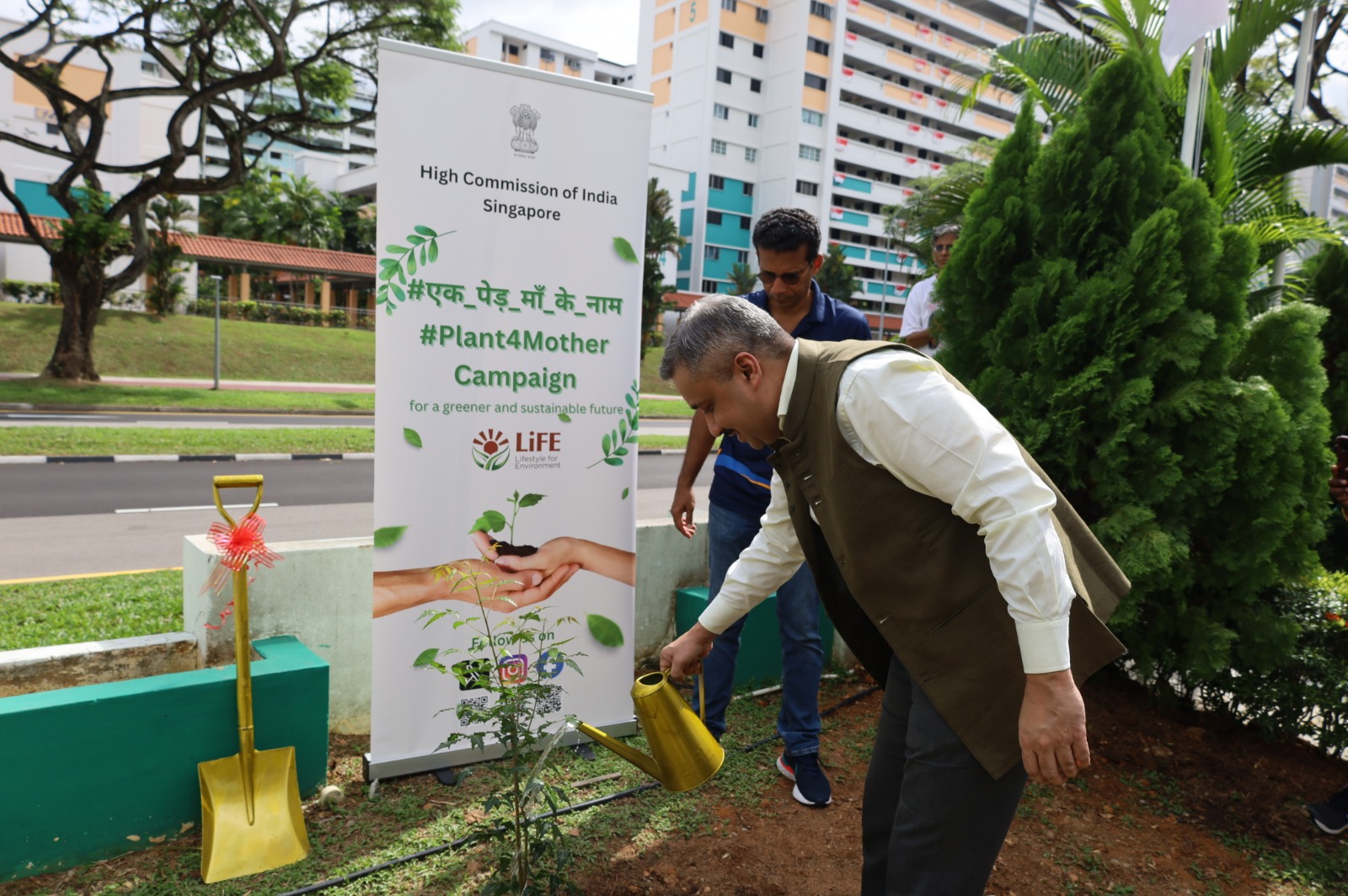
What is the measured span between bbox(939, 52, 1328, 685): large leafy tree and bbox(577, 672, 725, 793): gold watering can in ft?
6.12

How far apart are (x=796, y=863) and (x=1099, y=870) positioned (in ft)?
3.10

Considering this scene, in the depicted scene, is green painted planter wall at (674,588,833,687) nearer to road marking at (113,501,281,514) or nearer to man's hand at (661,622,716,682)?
man's hand at (661,622,716,682)

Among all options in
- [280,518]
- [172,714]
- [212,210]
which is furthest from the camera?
[212,210]

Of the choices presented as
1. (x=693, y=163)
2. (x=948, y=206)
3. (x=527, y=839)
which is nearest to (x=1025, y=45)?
(x=948, y=206)

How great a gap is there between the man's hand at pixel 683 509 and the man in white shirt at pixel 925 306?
1.66m

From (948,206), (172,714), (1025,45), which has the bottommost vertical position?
(172,714)

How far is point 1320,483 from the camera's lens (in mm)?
3395

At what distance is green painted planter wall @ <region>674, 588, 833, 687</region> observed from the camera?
4.11m

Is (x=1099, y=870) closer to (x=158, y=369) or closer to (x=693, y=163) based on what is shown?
(x=158, y=369)

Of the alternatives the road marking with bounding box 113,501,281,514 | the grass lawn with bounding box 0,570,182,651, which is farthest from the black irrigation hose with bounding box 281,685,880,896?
the road marking with bounding box 113,501,281,514

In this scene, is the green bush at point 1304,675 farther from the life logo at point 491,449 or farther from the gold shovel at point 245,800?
the gold shovel at point 245,800

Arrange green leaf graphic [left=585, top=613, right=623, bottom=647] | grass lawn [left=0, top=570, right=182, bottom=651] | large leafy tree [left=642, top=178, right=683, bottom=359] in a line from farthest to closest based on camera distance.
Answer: large leafy tree [left=642, top=178, right=683, bottom=359], grass lawn [left=0, top=570, right=182, bottom=651], green leaf graphic [left=585, top=613, right=623, bottom=647]

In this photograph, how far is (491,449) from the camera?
319 cm

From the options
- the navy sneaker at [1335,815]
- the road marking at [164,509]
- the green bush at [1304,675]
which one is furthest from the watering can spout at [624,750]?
the road marking at [164,509]
